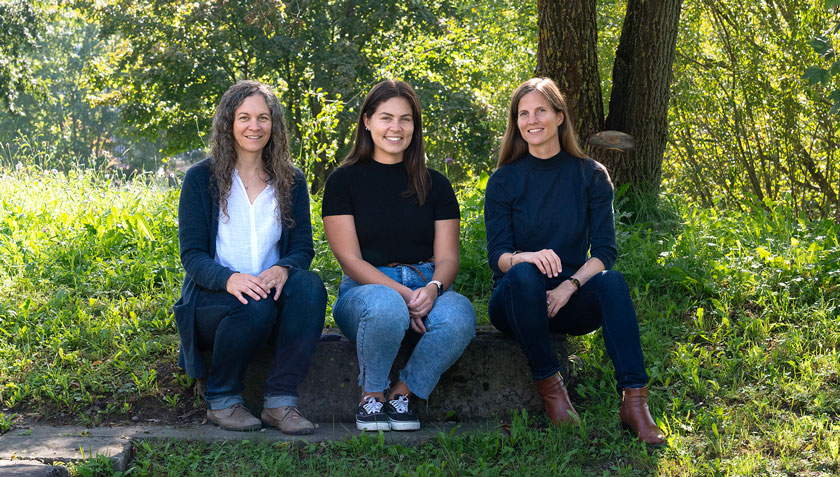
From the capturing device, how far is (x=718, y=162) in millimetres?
10070

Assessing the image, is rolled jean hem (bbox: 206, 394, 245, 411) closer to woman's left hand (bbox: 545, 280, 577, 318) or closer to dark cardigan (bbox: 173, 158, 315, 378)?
dark cardigan (bbox: 173, 158, 315, 378)

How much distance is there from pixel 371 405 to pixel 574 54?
3.24 meters

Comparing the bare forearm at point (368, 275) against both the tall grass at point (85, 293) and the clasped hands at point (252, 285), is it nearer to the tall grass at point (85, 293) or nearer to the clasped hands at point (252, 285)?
the clasped hands at point (252, 285)

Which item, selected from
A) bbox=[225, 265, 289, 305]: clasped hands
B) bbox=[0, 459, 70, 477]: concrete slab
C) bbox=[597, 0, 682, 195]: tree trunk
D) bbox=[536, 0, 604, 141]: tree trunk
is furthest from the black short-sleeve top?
bbox=[597, 0, 682, 195]: tree trunk

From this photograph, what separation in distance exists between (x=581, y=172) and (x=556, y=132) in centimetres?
23

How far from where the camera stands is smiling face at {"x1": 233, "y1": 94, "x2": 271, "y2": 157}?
11.2 feet

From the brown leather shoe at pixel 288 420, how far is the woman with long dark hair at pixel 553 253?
991mm

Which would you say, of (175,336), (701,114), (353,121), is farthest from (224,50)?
(175,336)

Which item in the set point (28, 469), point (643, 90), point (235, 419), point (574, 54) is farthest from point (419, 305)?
point (643, 90)

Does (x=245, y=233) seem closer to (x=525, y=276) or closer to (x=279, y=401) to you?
(x=279, y=401)

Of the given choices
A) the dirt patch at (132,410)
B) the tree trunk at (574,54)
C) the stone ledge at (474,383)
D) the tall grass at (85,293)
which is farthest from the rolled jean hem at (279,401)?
the tree trunk at (574,54)

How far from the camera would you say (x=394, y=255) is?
3.53 m

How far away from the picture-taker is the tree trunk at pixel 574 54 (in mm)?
5281

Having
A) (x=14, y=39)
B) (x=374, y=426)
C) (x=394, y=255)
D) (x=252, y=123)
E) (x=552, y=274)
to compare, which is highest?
(x=14, y=39)
